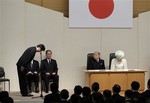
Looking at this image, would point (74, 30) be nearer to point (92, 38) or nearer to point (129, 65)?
point (92, 38)

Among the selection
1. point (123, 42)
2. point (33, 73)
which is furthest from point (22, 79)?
point (123, 42)

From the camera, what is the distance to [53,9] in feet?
39.3

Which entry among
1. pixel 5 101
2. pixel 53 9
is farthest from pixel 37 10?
pixel 5 101

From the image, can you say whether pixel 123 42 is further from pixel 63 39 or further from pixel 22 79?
pixel 22 79

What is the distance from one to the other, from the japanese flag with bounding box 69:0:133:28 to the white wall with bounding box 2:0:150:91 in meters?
0.25

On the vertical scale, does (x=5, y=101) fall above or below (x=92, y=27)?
below

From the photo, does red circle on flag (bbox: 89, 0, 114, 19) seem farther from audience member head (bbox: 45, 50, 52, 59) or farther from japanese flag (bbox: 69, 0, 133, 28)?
audience member head (bbox: 45, 50, 52, 59)

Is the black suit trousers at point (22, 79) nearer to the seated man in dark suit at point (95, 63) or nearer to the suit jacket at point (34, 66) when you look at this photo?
the suit jacket at point (34, 66)

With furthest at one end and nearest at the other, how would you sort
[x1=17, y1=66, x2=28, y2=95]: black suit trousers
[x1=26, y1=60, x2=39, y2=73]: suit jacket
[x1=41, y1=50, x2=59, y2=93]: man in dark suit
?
[x1=26, y1=60, x2=39, y2=73]: suit jacket, [x1=41, y1=50, x2=59, y2=93]: man in dark suit, [x1=17, y1=66, x2=28, y2=95]: black suit trousers

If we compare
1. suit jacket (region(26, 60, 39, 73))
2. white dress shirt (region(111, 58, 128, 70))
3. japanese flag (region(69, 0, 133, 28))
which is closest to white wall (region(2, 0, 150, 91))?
japanese flag (region(69, 0, 133, 28))

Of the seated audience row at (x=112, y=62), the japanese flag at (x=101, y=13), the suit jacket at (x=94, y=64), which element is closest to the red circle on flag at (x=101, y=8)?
the japanese flag at (x=101, y=13)

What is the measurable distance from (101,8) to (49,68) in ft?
9.00

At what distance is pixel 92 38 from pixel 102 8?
3.41 feet

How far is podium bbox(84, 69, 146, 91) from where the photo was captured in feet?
31.4
